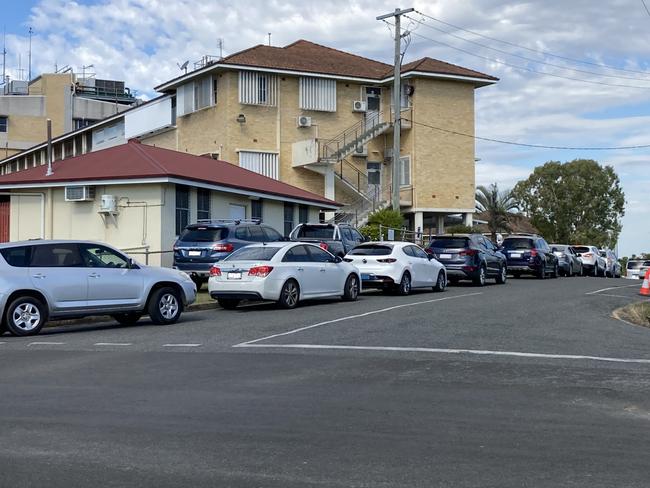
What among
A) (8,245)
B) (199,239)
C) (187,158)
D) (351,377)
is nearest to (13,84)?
(187,158)

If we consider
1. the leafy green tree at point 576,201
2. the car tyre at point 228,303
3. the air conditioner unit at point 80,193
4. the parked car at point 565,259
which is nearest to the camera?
A: the car tyre at point 228,303

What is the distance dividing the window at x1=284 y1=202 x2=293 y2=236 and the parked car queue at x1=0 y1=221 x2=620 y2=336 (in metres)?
5.38

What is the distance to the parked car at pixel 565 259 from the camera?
40031 mm

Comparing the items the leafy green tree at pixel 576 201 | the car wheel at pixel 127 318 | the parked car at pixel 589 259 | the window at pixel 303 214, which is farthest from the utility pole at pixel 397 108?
the leafy green tree at pixel 576 201

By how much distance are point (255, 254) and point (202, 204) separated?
962cm

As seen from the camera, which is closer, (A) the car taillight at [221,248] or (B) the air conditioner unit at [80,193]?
(A) the car taillight at [221,248]

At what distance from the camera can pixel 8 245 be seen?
1510 cm

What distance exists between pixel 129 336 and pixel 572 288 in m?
17.1

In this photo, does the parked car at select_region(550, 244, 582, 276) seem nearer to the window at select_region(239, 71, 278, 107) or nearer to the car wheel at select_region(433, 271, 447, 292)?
the car wheel at select_region(433, 271, 447, 292)

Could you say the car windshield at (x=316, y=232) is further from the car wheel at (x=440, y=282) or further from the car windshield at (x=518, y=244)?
the car windshield at (x=518, y=244)

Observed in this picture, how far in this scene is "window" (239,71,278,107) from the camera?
1662 inches

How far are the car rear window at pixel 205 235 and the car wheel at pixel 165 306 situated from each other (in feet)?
19.6

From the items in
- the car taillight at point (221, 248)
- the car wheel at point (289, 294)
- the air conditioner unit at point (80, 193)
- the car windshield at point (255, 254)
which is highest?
the air conditioner unit at point (80, 193)

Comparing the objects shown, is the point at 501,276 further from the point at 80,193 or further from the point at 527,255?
the point at 80,193
